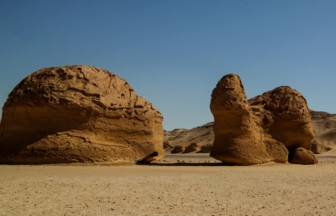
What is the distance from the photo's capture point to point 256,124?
1203 centimetres

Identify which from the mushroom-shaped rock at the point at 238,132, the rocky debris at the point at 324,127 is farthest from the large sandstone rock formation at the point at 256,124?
the rocky debris at the point at 324,127

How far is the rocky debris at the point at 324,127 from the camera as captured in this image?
123 ft

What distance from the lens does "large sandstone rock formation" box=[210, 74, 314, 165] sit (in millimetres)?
11352

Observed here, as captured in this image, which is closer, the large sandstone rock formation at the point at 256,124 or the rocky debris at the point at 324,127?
the large sandstone rock formation at the point at 256,124

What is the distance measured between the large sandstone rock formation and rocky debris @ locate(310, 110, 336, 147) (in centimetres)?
2782

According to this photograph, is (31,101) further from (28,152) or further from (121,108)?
(121,108)

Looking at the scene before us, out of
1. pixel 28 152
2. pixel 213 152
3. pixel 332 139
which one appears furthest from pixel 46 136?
pixel 332 139

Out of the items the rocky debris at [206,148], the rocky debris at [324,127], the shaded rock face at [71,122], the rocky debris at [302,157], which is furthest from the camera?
the rocky debris at [324,127]

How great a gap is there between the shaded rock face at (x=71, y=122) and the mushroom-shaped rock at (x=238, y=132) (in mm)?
2826

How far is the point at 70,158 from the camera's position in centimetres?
1041

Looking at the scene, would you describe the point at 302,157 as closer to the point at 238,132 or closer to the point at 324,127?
the point at 238,132

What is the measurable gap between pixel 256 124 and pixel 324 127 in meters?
40.1

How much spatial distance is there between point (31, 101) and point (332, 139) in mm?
36390

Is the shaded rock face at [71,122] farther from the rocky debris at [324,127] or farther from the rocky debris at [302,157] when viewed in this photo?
the rocky debris at [324,127]
